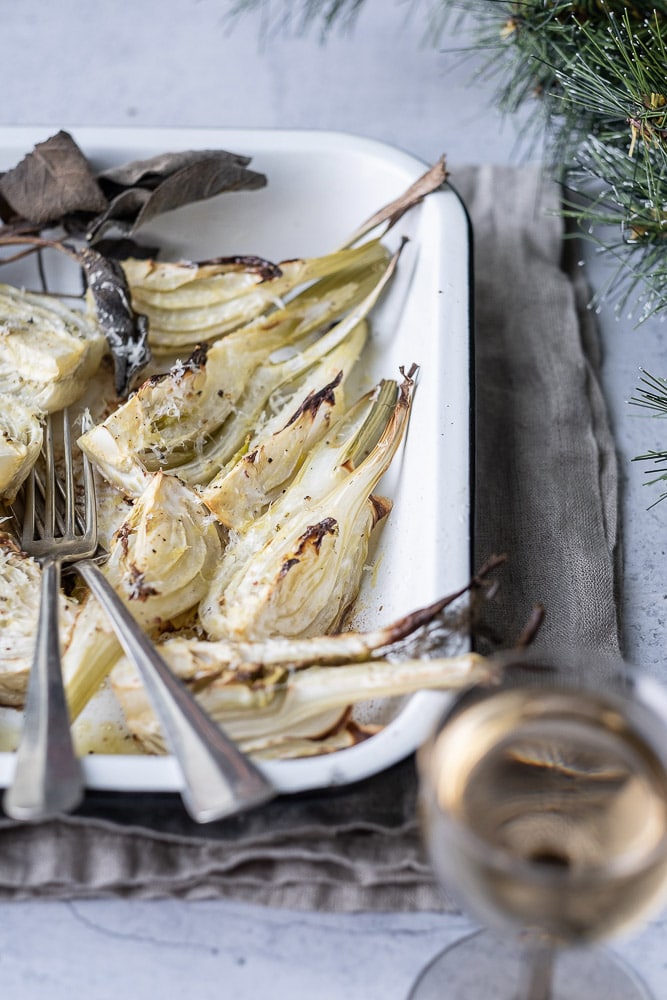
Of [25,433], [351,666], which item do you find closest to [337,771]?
[351,666]

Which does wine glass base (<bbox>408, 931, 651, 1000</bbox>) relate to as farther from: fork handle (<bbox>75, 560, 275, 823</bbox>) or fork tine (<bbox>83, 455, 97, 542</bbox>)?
fork tine (<bbox>83, 455, 97, 542</bbox>)

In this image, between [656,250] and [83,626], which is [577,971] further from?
[656,250]

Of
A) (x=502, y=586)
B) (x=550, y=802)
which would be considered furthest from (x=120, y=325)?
(x=550, y=802)

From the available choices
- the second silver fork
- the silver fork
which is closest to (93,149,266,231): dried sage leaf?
the second silver fork

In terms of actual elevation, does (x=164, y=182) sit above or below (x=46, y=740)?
above

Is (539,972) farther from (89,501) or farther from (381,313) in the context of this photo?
(381,313)

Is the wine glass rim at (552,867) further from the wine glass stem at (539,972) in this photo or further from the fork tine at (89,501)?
the fork tine at (89,501)
